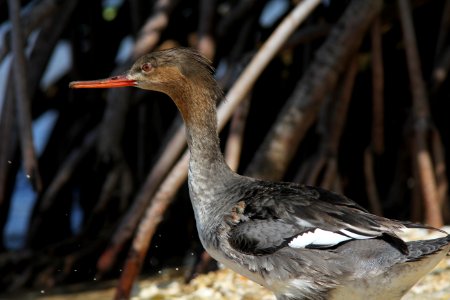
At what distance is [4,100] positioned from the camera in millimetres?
6629

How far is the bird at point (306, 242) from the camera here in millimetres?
4008

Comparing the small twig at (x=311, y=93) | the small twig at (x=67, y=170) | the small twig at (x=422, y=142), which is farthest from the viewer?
the small twig at (x=67, y=170)

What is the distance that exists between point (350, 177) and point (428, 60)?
1152 mm

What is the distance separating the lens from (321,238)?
407cm

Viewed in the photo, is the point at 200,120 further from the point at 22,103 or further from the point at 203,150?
the point at 22,103

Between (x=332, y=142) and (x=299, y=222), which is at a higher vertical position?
(x=332, y=142)

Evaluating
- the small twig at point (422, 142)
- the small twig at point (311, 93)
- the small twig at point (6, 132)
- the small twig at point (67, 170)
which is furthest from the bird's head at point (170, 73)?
the small twig at point (67, 170)

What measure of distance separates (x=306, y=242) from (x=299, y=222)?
0.09 meters

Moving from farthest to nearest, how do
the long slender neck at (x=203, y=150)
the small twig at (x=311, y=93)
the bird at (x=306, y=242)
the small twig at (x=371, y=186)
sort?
the small twig at (x=371, y=186) < the small twig at (x=311, y=93) < the long slender neck at (x=203, y=150) < the bird at (x=306, y=242)

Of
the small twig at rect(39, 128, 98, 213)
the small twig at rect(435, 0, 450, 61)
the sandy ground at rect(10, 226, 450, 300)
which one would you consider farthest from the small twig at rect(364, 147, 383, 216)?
the small twig at rect(39, 128, 98, 213)

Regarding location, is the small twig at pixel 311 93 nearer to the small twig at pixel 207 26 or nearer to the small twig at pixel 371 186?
the small twig at pixel 207 26

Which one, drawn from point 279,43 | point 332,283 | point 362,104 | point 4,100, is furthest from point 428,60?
point 332,283

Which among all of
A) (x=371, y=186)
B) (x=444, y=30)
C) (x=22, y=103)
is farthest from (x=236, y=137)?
(x=444, y=30)

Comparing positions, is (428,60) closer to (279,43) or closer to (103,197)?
(279,43)
